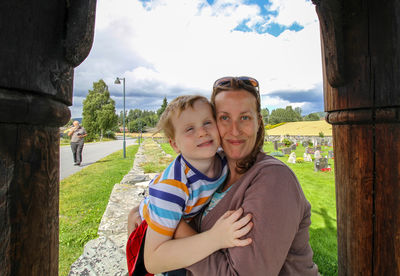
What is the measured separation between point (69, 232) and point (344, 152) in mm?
4584

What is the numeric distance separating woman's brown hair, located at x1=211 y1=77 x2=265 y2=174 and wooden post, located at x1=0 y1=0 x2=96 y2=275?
106 centimetres

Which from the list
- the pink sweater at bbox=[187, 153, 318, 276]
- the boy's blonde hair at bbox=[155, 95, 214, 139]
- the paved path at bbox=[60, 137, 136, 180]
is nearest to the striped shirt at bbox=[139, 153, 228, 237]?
the pink sweater at bbox=[187, 153, 318, 276]

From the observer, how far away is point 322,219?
15.6ft

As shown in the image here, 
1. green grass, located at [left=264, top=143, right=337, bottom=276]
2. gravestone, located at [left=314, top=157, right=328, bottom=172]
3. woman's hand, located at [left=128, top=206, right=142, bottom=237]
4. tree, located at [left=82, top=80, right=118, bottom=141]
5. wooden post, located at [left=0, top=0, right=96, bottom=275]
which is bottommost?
green grass, located at [left=264, top=143, right=337, bottom=276]

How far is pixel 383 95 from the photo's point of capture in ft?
3.71

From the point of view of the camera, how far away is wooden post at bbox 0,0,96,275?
0.55m

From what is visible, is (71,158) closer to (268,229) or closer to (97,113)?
(268,229)

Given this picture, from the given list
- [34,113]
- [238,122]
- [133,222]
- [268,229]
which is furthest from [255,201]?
[133,222]

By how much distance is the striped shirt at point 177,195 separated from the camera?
1.30m

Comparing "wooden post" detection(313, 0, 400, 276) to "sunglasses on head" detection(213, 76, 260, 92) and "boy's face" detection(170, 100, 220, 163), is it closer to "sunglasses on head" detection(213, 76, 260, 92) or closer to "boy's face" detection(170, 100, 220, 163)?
"sunglasses on head" detection(213, 76, 260, 92)

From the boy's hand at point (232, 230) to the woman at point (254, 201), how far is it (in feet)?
0.10

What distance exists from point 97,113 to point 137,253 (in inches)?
1825

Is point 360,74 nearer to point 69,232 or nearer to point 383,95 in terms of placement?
point 383,95

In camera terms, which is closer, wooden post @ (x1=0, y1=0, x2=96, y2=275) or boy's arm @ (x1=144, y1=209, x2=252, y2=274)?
wooden post @ (x1=0, y1=0, x2=96, y2=275)
